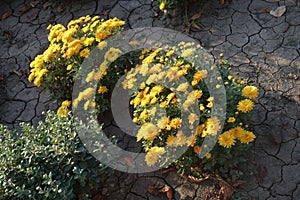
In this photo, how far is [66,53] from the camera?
3.58 meters

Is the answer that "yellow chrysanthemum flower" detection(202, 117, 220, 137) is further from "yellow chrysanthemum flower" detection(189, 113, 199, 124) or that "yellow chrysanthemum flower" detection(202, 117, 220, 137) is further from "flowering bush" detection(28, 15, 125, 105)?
"flowering bush" detection(28, 15, 125, 105)

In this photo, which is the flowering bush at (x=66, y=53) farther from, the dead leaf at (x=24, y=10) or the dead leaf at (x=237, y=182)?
the dead leaf at (x=24, y=10)

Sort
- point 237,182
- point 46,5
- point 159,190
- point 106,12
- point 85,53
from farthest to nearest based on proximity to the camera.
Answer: point 46,5, point 106,12, point 85,53, point 159,190, point 237,182

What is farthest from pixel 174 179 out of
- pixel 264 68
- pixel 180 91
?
pixel 264 68

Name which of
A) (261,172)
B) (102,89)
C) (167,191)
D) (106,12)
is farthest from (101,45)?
(261,172)

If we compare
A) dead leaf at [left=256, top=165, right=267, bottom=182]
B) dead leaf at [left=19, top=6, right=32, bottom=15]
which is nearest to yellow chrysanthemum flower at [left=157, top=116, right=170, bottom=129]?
dead leaf at [left=256, top=165, right=267, bottom=182]

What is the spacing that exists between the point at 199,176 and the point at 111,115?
1.04 m

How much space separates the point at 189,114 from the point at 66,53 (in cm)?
120

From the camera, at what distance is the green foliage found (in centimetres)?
296

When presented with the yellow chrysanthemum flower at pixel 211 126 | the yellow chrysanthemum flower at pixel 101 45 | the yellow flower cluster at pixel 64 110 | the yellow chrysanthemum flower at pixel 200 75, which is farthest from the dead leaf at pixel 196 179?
the yellow chrysanthemum flower at pixel 101 45

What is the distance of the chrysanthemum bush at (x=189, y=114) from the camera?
2.98m

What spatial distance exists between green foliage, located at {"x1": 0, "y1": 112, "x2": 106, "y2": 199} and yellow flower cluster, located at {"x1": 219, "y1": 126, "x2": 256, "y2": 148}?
88 cm

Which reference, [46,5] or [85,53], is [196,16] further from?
[46,5]

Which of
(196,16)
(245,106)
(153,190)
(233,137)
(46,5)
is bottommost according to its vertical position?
(153,190)
